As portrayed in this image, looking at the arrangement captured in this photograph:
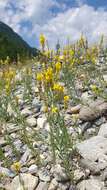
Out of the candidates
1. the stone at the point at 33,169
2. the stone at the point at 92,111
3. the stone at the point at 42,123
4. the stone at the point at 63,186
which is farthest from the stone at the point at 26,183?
the stone at the point at 92,111

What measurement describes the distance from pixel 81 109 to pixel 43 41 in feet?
5.65

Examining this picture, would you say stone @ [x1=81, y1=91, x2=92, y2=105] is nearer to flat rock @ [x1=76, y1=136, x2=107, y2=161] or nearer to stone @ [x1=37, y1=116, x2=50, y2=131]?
stone @ [x1=37, y1=116, x2=50, y2=131]

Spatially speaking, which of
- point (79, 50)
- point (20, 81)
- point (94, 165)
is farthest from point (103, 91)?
point (20, 81)

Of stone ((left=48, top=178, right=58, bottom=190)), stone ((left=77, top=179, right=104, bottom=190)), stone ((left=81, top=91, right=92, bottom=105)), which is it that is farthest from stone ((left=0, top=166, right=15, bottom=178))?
stone ((left=81, top=91, right=92, bottom=105))

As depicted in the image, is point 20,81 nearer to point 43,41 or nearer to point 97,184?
point 43,41

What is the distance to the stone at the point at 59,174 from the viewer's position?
5.08m

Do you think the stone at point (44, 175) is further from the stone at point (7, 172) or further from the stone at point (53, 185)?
the stone at point (7, 172)

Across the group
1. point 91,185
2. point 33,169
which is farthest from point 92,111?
point 91,185

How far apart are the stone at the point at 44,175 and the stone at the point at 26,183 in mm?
78

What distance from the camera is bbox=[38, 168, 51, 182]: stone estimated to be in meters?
5.23

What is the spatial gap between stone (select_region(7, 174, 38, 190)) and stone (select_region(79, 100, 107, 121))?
1.48 m

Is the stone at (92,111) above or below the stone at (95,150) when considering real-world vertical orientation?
above

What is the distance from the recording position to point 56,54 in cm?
764

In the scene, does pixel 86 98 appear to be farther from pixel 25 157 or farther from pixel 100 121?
pixel 25 157
